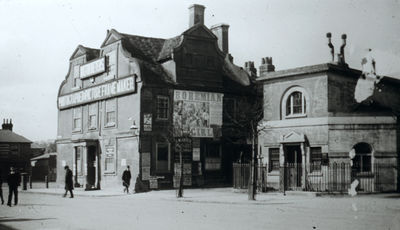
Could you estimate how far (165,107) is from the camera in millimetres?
32781

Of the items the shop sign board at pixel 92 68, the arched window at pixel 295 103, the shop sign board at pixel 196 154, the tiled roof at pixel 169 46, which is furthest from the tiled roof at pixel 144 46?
the arched window at pixel 295 103

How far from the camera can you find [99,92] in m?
35.8

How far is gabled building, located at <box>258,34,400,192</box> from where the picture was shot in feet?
82.9

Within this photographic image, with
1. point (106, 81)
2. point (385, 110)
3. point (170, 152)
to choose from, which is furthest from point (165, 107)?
point (385, 110)

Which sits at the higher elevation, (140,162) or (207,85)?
(207,85)

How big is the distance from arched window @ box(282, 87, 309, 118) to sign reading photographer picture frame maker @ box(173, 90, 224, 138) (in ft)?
23.6

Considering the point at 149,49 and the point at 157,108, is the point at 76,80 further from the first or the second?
the point at 157,108

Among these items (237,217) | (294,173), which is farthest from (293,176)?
(237,217)

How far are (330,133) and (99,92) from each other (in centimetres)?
1757

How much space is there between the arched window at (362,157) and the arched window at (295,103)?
3399mm

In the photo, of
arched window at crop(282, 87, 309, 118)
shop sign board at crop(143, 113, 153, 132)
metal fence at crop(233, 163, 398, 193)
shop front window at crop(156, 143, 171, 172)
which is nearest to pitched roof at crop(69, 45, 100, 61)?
shop sign board at crop(143, 113, 153, 132)

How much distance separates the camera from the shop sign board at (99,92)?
32531 mm

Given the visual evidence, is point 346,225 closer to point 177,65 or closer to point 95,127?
point 177,65

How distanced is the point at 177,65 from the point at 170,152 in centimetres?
599
